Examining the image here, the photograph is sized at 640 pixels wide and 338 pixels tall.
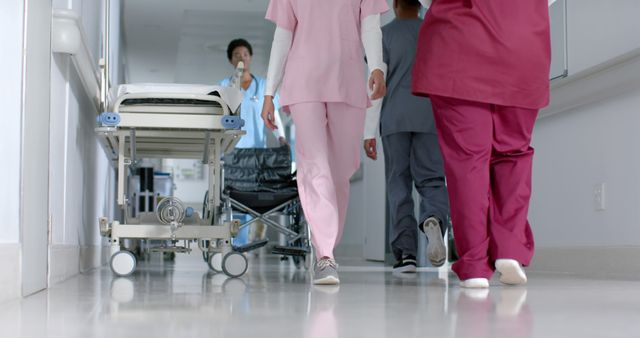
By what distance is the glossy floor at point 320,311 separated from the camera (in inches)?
55.6

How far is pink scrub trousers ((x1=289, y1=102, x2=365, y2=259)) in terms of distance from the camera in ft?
9.61

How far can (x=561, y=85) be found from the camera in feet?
13.5

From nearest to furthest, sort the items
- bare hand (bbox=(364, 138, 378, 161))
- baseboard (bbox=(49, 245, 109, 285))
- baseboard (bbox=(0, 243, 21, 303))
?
1. baseboard (bbox=(0, 243, 21, 303))
2. baseboard (bbox=(49, 245, 109, 285))
3. bare hand (bbox=(364, 138, 378, 161))

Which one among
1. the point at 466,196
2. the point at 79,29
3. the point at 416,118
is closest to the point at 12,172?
Answer: the point at 79,29

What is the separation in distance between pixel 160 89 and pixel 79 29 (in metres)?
0.57

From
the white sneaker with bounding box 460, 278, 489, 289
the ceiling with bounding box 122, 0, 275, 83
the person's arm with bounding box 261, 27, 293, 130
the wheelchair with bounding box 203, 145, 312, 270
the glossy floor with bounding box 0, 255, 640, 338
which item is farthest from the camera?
the ceiling with bounding box 122, 0, 275, 83

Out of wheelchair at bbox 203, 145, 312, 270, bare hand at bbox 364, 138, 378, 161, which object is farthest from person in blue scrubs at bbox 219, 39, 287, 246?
bare hand at bbox 364, 138, 378, 161

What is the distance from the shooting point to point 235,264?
11.2 ft

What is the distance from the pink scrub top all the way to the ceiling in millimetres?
4750

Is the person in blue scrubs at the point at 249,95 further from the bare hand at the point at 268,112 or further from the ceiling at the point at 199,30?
the bare hand at the point at 268,112

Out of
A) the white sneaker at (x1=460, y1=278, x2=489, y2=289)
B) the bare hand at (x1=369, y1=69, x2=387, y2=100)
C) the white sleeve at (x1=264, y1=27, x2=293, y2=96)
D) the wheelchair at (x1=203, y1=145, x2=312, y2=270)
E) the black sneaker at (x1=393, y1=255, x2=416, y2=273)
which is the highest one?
the white sleeve at (x1=264, y1=27, x2=293, y2=96)

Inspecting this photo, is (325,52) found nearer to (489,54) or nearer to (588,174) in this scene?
(489,54)

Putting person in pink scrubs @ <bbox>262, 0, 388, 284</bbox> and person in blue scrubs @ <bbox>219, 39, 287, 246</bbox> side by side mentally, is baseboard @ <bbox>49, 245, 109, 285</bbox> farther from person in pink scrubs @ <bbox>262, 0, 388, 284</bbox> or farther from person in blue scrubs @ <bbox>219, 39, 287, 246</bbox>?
person in blue scrubs @ <bbox>219, 39, 287, 246</bbox>

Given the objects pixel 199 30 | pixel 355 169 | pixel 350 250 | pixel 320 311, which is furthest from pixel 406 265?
pixel 199 30
